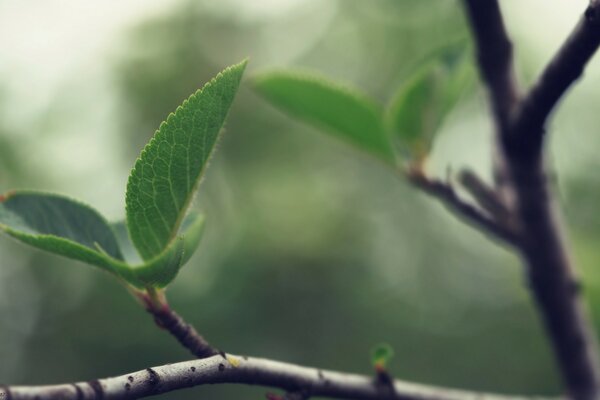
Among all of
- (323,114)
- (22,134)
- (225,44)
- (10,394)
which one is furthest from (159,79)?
(10,394)

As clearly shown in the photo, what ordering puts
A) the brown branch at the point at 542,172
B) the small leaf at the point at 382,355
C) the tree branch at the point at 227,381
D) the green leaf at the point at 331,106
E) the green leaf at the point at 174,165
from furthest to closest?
the green leaf at the point at 331,106 → the small leaf at the point at 382,355 → the brown branch at the point at 542,172 → the green leaf at the point at 174,165 → the tree branch at the point at 227,381

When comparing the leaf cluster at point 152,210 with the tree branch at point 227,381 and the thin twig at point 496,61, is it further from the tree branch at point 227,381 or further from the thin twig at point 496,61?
the thin twig at point 496,61

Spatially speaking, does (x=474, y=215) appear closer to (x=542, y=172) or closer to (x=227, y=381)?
(x=542, y=172)

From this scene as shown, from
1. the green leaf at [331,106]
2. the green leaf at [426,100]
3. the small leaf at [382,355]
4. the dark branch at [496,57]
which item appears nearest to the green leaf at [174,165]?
the small leaf at [382,355]

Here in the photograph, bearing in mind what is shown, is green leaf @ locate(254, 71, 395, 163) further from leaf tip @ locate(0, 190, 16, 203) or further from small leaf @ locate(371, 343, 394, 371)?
leaf tip @ locate(0, 190, 16, 203)

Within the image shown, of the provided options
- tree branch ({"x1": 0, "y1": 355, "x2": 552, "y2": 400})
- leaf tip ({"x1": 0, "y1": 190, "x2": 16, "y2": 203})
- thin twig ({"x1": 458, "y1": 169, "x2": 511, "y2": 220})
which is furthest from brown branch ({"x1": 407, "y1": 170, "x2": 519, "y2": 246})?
leaf tip ({"x1": 0, "y1": 190, "x2": 16, "y2": 203})

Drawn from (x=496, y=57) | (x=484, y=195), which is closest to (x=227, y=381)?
(x=496, y=57)
